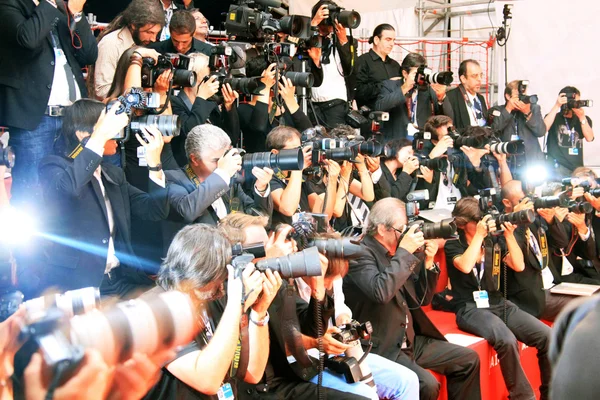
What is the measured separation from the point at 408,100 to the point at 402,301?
2.04 meters

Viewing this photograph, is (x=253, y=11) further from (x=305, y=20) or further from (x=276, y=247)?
(x=276, y=247)

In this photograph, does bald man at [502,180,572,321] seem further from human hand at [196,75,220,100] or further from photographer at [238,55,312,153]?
human hand at [196,75,220,100]

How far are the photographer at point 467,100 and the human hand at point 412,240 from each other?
2.58m

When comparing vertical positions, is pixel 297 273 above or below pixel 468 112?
below

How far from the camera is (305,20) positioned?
444 centimetres

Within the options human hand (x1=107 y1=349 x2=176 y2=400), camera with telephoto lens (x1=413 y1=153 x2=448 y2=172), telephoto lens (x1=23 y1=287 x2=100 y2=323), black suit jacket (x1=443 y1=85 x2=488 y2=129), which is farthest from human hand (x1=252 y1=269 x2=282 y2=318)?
black suit jacket (x1=443 y1=85 x2=488 y2=129)

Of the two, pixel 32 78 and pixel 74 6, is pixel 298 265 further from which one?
pixel 74 6

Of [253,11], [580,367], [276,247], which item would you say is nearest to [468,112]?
[253,11]

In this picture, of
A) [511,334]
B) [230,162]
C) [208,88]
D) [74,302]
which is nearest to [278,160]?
[230,162]

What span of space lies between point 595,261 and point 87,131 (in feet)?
13.9

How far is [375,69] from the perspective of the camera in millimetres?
5590

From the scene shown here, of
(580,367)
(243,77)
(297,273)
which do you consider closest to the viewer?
(580,367)

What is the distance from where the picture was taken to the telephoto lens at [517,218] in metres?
4.38

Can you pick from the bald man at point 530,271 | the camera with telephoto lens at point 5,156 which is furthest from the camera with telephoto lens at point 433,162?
the camera with telephoto lens at point 5,156
